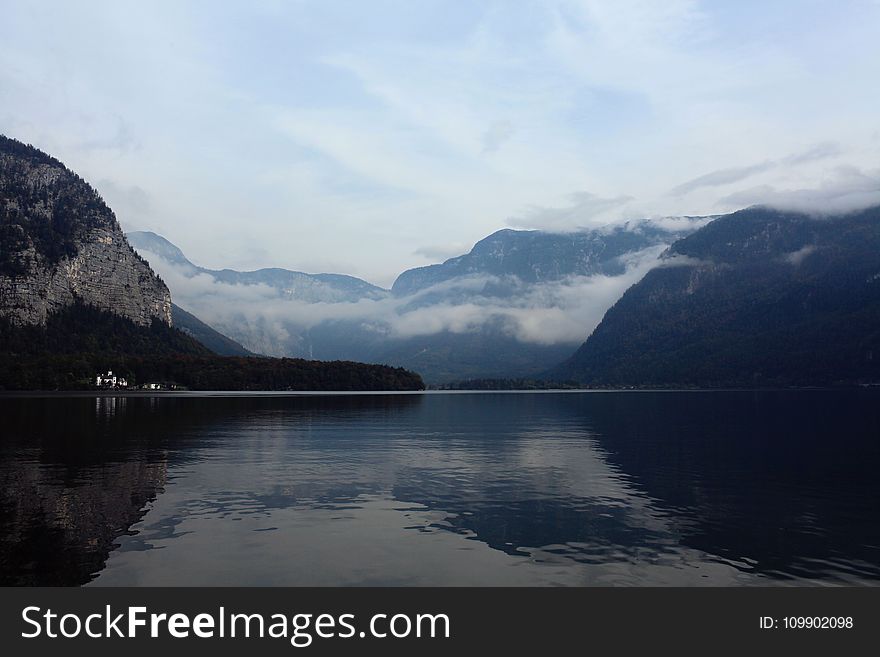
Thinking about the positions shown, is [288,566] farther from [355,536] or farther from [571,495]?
[571,495]

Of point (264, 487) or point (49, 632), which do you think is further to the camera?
point (264, 487)

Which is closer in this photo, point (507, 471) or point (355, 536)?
point (355, 536)

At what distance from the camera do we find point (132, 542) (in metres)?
35.7

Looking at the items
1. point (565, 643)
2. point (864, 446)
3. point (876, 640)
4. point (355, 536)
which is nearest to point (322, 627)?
point (565, 643)

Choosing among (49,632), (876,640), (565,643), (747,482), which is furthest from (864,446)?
(49,632)

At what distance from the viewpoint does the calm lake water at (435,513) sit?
103 feet

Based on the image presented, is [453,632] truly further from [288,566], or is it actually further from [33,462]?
[33,462]

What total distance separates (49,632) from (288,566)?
Answer: 10107 millimetres

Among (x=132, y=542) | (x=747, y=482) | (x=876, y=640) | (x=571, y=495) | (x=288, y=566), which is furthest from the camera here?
(x=747, y=482)

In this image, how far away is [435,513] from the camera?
147 feet

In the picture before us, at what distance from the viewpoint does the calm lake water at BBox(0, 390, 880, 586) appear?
3152cm

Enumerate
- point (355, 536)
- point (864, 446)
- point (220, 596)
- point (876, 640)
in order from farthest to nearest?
point (864, 446) → point (355, 536) → point (220, 596) → point (876, 640)

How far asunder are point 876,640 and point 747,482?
3434 centimetres

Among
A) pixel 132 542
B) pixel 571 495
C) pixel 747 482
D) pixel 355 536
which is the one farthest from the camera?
pixel 747 482
